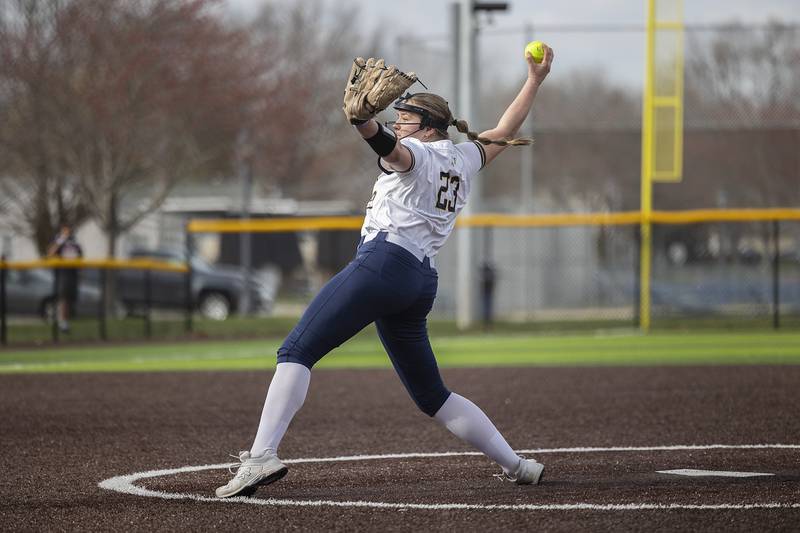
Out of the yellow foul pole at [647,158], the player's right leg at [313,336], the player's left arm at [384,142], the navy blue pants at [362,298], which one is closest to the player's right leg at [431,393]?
the navy blue pants at [362,298]

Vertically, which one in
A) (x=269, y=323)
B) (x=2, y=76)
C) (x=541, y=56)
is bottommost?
(x=269, y=323)

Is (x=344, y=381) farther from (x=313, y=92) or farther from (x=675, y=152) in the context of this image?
(x=313, y=92)

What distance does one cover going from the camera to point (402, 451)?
745cm

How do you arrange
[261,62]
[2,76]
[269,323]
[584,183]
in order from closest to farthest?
[269,323]
[2,76]
[261,62]
[584,183]

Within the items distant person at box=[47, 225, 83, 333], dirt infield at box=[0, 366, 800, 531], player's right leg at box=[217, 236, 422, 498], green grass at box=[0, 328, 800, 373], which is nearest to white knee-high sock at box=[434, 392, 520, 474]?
dirt infield at box=[0, 366, 800, 531]

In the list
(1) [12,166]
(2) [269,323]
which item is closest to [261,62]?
(1) [12,166]

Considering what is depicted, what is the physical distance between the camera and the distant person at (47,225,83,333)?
20.1 m

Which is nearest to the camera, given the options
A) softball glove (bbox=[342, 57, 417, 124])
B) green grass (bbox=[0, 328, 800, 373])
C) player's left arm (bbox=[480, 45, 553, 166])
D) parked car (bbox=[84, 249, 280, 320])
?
softball glove (bbox=[342, 57, 417, 124])

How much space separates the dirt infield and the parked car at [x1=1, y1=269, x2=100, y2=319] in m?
11.4

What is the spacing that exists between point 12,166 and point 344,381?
51.6 ft

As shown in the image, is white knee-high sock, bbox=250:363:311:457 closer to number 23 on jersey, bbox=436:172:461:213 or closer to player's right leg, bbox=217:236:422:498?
player's right leg, bbox=217:236:422:498

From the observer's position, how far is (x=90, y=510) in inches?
217

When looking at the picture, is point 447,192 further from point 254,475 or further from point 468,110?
point 468,110

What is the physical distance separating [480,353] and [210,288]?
11.9 m
